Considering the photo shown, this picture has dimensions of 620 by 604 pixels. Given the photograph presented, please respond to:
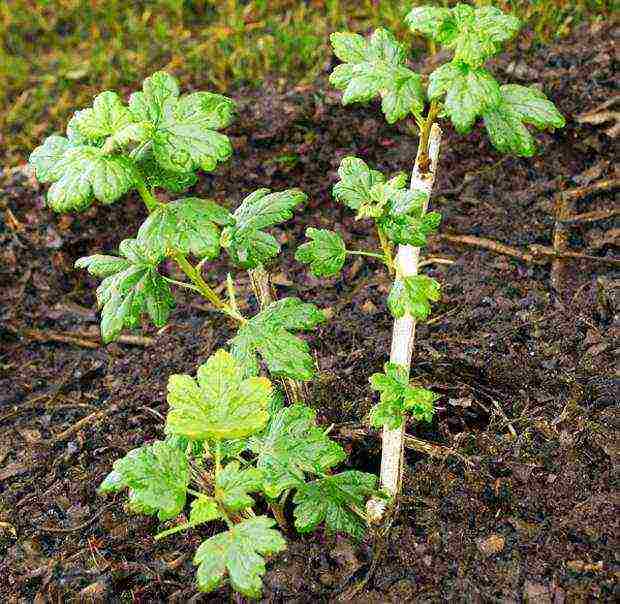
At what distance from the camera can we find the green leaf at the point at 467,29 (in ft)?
5.91

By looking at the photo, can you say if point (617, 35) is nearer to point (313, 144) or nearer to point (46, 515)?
point (313, 144)

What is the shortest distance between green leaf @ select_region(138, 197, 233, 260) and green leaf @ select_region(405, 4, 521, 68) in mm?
625

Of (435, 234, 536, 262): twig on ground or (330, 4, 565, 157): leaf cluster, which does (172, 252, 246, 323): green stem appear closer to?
(330, 4, 565, 157): leaf cluster

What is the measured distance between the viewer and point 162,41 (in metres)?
4.31

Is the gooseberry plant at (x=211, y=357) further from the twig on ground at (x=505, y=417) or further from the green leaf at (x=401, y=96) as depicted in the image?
the twig on ground at (x=505, y=417)

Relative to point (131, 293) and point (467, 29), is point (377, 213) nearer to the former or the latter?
point (467, 29)

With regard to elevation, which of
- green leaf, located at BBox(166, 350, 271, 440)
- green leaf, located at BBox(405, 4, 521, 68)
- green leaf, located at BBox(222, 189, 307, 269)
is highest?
green leaf, located at BBox(405, 4, 521, 68)

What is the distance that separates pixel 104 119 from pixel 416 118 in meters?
0.71

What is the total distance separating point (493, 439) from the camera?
2.36 m

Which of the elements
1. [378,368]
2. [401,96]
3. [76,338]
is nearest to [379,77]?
[401,96]

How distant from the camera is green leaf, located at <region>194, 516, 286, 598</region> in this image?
1.73m

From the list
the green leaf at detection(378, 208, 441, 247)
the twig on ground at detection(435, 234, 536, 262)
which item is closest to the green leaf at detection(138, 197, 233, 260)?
the green leaf at detection(378, 208, 441, 247)

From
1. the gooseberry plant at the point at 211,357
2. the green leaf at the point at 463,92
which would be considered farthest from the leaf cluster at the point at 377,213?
the green leaf at the point at 463,92

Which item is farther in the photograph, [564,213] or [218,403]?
[564,213]
